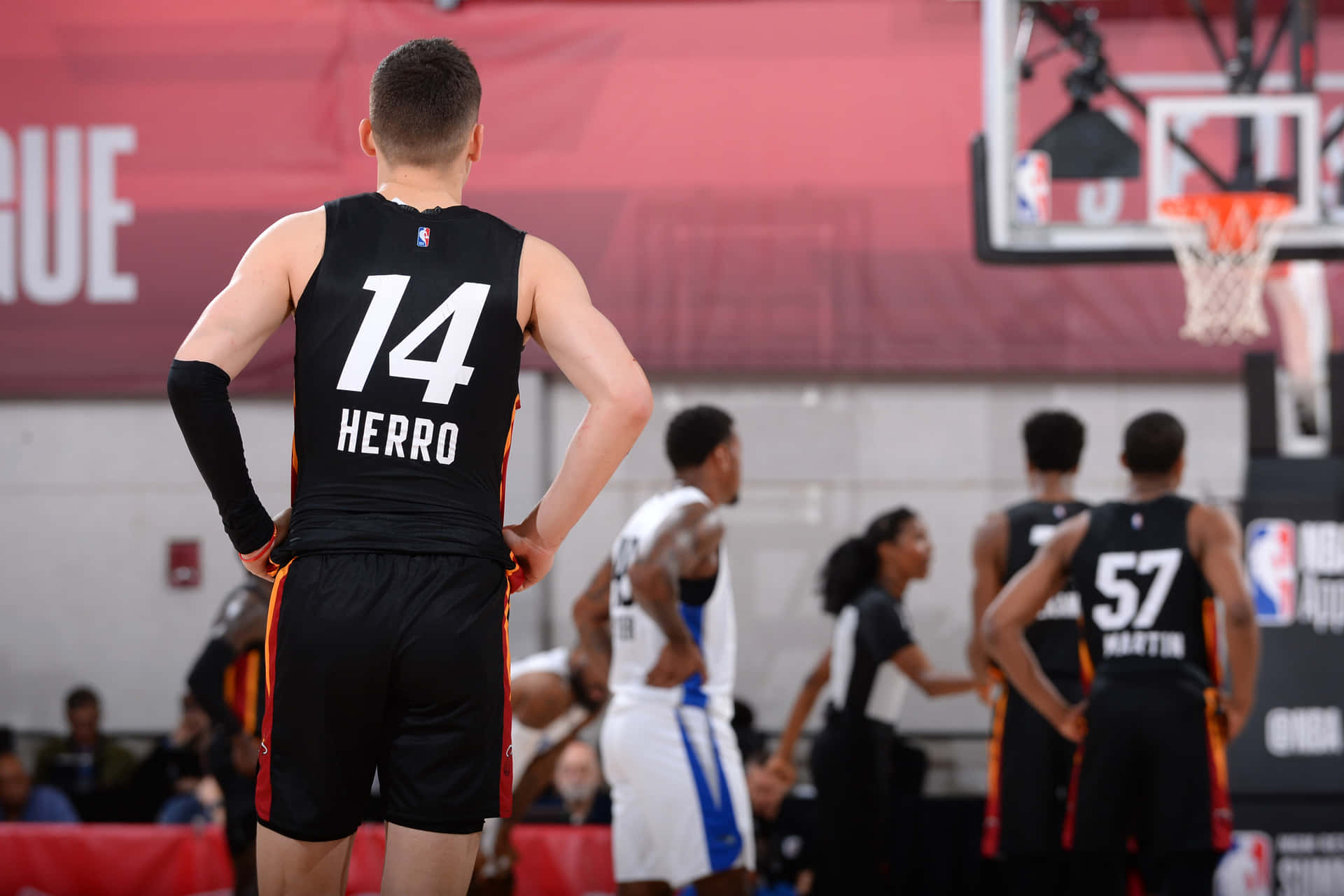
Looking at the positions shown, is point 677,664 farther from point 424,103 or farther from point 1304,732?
point 1304,732

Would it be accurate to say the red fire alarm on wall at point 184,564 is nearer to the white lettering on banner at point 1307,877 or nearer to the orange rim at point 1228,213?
the orange rim at point 1228,213

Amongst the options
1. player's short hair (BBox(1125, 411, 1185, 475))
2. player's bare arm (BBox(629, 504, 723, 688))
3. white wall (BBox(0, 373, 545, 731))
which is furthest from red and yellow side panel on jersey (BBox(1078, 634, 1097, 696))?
white wall (BBox(0, 373, 545, 731))

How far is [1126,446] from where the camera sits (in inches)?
178

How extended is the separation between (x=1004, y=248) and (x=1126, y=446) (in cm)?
187

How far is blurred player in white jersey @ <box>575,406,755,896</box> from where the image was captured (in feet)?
14.1

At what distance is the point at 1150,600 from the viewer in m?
4.38

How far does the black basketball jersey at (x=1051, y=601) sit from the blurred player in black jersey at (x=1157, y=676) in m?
0.87

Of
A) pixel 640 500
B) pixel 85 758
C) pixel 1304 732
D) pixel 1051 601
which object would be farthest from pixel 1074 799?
pixel 85 758

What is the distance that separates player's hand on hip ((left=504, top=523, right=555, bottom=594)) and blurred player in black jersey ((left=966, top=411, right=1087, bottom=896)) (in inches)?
123

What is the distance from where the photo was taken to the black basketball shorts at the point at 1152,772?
4.26 metres

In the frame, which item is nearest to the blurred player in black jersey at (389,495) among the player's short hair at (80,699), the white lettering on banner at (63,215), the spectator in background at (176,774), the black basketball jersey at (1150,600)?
the black basketball jersey at (1150,600)

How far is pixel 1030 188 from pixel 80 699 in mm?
6091

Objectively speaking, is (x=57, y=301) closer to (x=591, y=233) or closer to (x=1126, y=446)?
(x=591, y=233)

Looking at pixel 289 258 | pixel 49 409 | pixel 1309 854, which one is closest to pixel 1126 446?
pixel 1309 854
